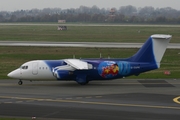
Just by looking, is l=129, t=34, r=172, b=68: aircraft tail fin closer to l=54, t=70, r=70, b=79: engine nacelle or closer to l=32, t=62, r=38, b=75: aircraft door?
l=54, t=70, r=70, b=79: engine nacelle

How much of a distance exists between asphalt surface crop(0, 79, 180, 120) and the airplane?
942 millimetres

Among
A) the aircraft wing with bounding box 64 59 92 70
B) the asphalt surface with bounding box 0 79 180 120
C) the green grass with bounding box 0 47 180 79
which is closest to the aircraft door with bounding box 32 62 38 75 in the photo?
the asphalt surface with bounding box 0 79 180 120

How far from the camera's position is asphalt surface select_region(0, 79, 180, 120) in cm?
2859

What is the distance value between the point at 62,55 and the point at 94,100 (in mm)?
33247

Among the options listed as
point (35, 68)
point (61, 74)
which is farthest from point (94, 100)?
point (35, 68)

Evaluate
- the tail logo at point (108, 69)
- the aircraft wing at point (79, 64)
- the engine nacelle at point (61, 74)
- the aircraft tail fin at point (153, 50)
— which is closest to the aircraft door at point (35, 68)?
the engine nacelle at point (61, 74)

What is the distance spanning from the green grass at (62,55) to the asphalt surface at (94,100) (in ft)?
24.8

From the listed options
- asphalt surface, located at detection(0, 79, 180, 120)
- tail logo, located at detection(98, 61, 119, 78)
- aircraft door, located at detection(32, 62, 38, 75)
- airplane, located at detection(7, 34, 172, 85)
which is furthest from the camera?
aircraft door, located at detection(32, 62, 38, 75)

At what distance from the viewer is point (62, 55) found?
217 feet

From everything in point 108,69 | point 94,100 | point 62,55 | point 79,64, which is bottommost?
point 94,100

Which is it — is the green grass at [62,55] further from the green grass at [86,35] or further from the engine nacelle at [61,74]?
the green grass at [86,35]

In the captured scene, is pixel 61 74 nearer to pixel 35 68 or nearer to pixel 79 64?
pixel 79 64

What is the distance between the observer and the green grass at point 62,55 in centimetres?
5339

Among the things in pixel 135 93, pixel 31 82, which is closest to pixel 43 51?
pixel 31 82
